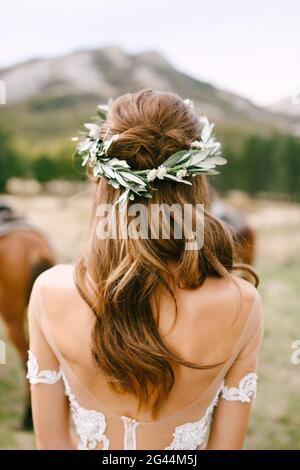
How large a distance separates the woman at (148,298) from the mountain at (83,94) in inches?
269

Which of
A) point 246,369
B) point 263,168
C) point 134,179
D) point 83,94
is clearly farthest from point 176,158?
point 83,94

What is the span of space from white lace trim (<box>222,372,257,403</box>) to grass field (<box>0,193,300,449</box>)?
0.61 m

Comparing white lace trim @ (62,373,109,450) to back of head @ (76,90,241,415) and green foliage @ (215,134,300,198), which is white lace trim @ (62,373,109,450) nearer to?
back of head @ (76,90,241,415)

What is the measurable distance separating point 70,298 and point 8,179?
705 centimetres

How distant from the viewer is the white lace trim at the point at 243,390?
116cm

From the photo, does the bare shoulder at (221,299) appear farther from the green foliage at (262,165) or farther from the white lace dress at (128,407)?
the green foliage at (262,165)

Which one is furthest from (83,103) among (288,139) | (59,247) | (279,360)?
(279,360)

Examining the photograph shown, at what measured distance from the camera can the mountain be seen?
8.16 meters

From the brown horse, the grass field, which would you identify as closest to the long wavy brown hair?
the grass field

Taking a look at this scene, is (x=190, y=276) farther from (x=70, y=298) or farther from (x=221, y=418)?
(x=221, y=418)

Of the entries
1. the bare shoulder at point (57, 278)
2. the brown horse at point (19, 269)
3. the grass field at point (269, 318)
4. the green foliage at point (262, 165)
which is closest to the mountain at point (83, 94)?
the green foliage at point (262, 165)

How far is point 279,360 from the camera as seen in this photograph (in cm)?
375

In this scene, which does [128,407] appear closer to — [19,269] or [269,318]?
[19,269]

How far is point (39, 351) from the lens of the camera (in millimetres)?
1128
